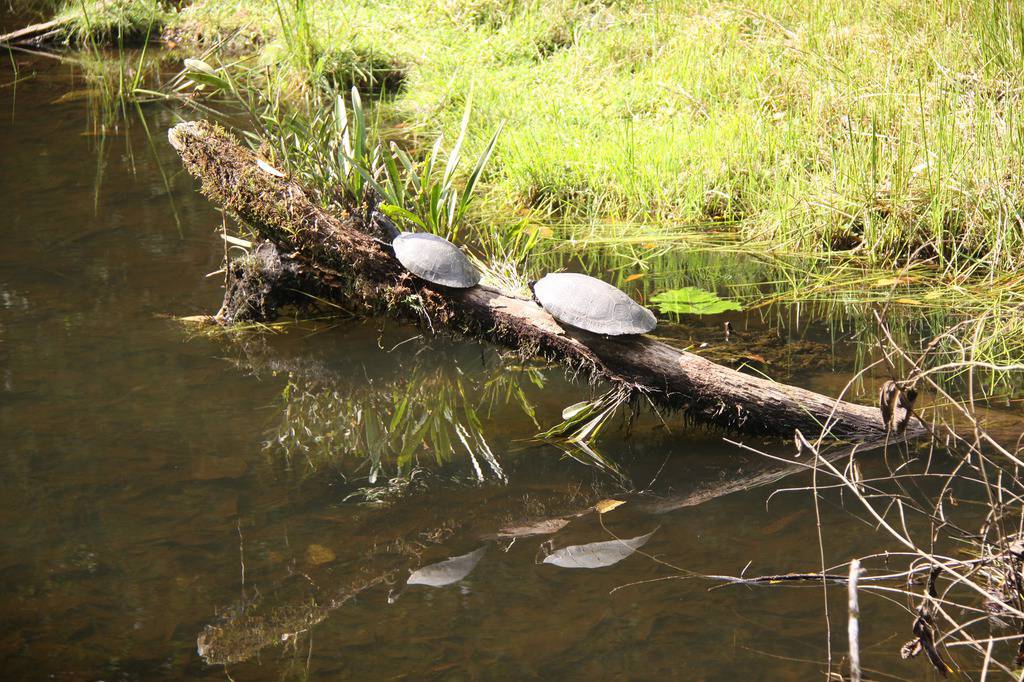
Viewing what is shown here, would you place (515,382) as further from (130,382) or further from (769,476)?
(130,382)

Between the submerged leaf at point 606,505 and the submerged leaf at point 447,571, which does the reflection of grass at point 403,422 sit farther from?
the submerged leaf at point 447,571

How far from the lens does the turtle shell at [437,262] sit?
3209mm

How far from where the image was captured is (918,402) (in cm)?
314

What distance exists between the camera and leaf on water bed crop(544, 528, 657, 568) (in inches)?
91.3

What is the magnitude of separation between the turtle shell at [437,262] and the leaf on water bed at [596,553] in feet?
3.79

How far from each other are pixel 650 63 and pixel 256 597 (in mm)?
4957

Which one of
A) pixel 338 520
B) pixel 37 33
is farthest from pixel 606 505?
pixel 37 33

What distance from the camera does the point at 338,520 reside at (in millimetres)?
2512

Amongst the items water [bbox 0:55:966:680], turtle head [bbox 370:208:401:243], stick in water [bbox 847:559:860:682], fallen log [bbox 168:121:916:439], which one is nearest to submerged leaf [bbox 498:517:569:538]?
water [bbox 0:55:966:680]

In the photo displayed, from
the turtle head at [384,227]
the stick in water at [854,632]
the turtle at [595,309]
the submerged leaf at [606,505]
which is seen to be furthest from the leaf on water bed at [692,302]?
the stick in water at [854,632]

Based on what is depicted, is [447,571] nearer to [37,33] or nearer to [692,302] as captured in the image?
[692,302]

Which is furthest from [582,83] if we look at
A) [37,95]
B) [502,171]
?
[37,95]

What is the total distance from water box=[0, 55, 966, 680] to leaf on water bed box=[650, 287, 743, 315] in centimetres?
36

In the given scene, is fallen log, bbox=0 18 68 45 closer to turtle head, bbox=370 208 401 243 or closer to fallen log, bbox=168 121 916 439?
fallen log, bbox=168 121 916 439
